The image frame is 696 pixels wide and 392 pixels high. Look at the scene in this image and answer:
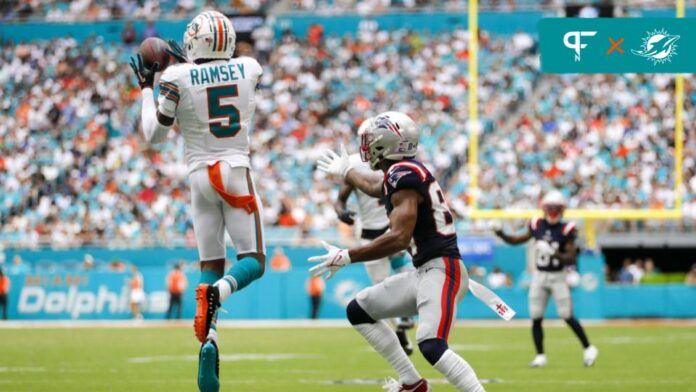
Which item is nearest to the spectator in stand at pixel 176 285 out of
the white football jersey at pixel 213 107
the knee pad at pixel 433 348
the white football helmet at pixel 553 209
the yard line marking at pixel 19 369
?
the white football helmet at pixel 553 209

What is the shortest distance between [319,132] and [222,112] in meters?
20.6

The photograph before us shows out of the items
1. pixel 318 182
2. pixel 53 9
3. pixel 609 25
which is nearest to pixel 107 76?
pixel 53 9

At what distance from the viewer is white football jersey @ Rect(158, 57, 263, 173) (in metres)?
7.46

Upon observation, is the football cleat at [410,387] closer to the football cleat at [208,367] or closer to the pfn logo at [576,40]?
the football cleat at [208,367]

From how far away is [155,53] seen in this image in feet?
25.1

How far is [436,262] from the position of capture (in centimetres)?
670

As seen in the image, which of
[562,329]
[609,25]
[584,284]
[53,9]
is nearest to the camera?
[609,25]

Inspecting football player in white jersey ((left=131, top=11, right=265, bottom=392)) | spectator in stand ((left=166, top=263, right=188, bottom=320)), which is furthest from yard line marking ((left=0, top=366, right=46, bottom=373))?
spectator in stand ((left=166, top=263, right=188, bottom=320))

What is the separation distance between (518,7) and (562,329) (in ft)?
41.2

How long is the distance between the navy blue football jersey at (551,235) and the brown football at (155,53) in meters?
6.31

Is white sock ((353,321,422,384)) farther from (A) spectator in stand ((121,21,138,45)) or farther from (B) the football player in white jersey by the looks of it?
(A) spectator in stand ((121,21,138,45))

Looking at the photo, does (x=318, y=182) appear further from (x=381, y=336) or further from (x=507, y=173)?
(x=381, y=336)

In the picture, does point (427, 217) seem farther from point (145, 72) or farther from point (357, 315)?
point (145, 72)

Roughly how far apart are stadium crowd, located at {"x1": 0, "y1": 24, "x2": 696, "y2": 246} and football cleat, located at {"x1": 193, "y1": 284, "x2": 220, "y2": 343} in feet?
53.8
